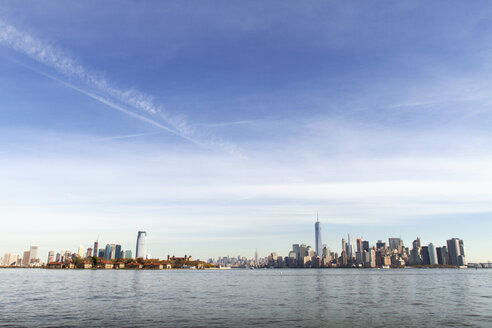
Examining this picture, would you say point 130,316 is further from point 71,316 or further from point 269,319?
point 269,319

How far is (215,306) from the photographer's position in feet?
185

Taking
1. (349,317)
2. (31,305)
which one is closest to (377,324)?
(349,317)

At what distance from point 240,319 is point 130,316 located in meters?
15.6

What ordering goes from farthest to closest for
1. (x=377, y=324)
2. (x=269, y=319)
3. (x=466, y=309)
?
(x=466, y=309)
(x=269, y=319)
(x=377, y=324)

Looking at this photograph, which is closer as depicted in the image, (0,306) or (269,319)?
(269,319)

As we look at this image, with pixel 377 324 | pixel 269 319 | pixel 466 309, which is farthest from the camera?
pixel 466 309

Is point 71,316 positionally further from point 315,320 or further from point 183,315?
point 315,320

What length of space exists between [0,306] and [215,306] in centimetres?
3599

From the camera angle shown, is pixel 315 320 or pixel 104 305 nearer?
pixel 315 320

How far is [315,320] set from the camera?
138 feet

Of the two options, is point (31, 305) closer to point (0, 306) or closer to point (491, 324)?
point (0, 306)

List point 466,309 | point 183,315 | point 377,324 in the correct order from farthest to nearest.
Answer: point 466,309 → point 183,315 → point 377,324

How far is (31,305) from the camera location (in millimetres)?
56438

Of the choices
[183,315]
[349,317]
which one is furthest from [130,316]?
[349,317]
